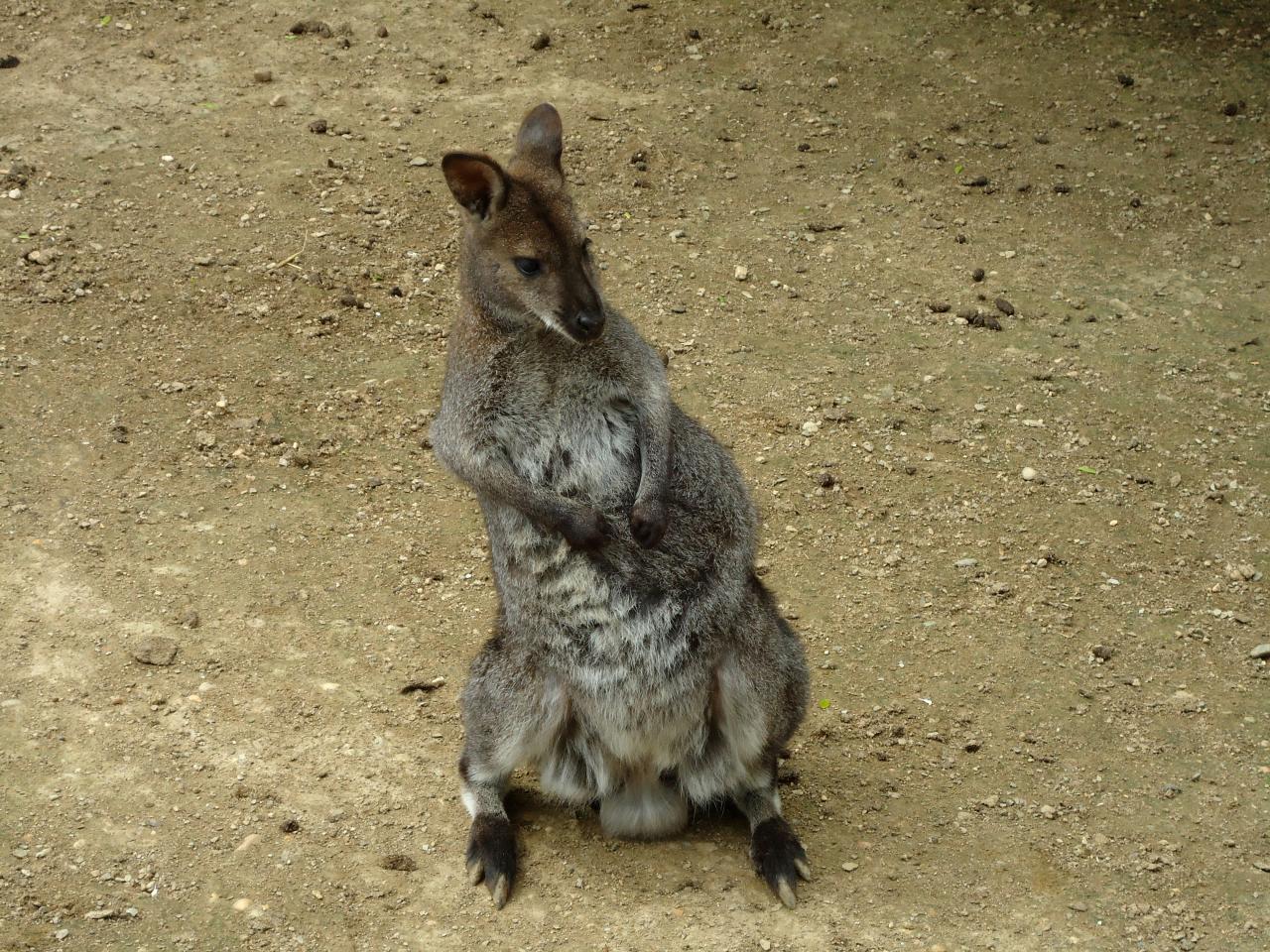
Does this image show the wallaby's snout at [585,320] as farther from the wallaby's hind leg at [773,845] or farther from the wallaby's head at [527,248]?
the wallaby's hind leg at [773,845]

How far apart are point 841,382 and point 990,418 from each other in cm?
75

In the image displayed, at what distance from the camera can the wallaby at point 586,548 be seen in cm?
443

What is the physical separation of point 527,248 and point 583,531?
86cm

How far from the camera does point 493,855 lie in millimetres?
4652

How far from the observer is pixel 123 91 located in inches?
354

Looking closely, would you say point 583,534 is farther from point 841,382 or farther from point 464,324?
point 841,382

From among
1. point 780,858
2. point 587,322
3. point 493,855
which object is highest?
point 587,322

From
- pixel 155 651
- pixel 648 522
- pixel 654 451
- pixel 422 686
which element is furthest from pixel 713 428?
pixel 155 651

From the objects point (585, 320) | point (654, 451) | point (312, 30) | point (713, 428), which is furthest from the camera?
point (312, 30)

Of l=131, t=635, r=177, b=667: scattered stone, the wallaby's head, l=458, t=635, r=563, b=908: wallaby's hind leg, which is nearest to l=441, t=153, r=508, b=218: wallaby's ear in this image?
the wallaby's head

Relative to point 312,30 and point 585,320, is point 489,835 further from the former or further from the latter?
point 312,30

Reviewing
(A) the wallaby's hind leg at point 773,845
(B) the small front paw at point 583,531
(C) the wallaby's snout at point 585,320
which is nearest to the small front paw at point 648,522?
(B) the small front paw at point 583,531

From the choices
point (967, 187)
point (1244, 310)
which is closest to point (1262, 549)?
point (1244, 310)

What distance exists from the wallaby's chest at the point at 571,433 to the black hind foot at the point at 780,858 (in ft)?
3.93
